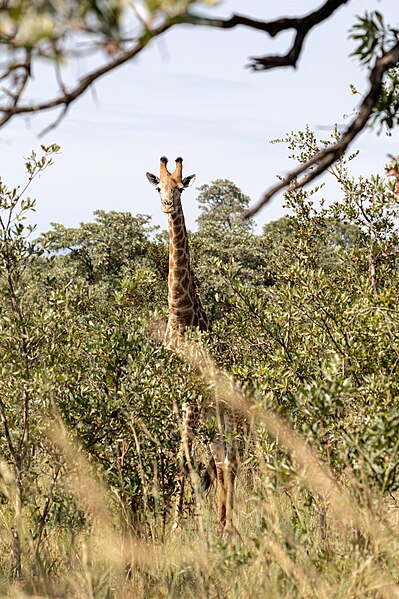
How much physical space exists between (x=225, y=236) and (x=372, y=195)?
16222mm

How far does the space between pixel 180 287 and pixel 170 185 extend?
61.5 inches

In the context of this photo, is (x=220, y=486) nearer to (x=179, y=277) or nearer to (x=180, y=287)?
(x=180, y=287)

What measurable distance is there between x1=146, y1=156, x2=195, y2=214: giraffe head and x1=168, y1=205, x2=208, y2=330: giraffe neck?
7.2 inches

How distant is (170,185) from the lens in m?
11.0

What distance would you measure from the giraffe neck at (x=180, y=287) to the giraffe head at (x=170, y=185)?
0.18 m

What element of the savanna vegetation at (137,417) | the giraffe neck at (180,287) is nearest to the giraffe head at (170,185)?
the giraffe neck at (180,287)

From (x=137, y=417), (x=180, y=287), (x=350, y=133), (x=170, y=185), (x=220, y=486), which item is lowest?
(x=220, y=486)

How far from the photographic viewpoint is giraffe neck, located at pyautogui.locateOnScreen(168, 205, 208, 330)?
33.3 ft

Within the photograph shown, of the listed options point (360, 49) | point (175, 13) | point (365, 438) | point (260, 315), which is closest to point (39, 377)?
point (260, 315)

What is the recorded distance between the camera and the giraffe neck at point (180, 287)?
10141 mm

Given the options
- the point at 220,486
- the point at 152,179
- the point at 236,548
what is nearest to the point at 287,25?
the point at 236,548

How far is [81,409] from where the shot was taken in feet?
21.7

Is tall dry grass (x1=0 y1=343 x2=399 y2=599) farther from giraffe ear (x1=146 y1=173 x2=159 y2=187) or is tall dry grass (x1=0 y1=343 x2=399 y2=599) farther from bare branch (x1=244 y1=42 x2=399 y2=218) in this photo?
giraffe ear (x1=146 y1=173 x2=159 y2=187)

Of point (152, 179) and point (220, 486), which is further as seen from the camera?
point (152, 179)
